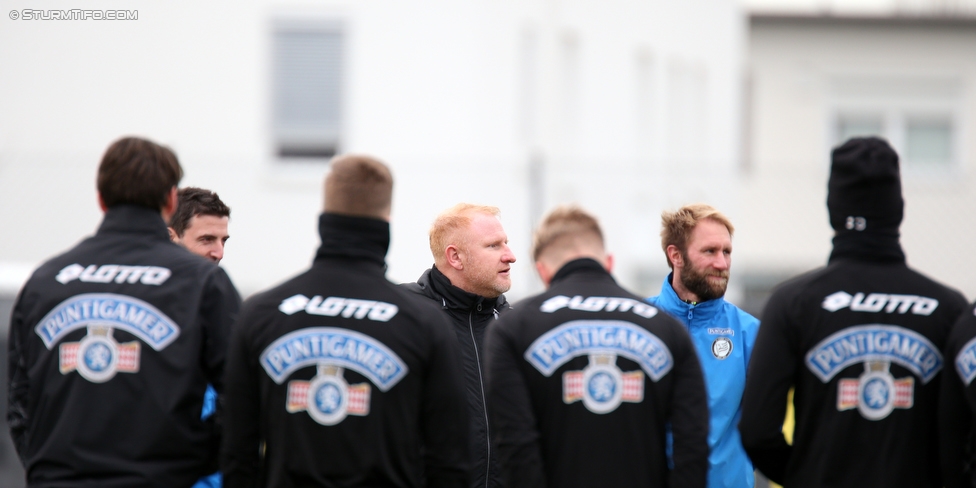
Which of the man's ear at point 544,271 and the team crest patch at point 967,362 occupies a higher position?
the man's ear at point 544,271

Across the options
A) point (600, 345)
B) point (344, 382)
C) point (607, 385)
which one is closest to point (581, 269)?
point (600, 345)

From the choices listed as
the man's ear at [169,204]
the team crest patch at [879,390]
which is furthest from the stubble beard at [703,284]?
the man's ear at [169,204]

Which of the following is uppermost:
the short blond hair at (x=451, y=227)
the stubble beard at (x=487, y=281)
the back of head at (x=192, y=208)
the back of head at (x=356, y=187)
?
the back of head at (x=356, y=187)

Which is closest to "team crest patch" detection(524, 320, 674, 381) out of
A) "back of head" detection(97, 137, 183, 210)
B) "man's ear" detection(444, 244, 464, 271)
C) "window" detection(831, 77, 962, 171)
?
"man's ear" detection(444, 244, 464, 271)

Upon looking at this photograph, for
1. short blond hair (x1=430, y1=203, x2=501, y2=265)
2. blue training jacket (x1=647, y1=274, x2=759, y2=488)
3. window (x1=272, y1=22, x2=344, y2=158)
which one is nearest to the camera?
blue training jacket (x1=647, y1=274, x2=759, y2=488)

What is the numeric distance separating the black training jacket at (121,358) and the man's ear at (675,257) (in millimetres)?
2016

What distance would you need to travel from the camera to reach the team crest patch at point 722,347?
4.71 meters

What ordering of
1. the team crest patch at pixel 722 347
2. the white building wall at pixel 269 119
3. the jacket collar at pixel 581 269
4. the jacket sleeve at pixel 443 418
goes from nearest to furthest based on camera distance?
1. the jacket sleeve at pixel 443 418
2. the jacket collar at pixel 581 269
3. the team crest patch at pixel 722 347
4. the white building wall at pixel 269 119

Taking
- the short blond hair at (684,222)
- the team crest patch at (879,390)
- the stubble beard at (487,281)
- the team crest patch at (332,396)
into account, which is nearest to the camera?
the team crest patch at (332,396)

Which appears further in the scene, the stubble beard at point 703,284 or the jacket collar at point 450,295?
the jacket collar at point 450,295

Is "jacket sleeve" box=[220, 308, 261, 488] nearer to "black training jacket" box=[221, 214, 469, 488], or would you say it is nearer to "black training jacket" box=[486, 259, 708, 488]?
"black training jacket" box=[221, 214, 469, 488]

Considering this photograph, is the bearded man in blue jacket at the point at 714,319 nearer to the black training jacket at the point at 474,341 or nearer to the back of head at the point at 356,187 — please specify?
the black training jacket at the point at 474,341

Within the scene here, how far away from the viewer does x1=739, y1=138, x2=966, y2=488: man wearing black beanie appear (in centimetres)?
370

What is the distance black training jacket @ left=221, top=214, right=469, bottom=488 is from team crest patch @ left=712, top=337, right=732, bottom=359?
59.0 inches
